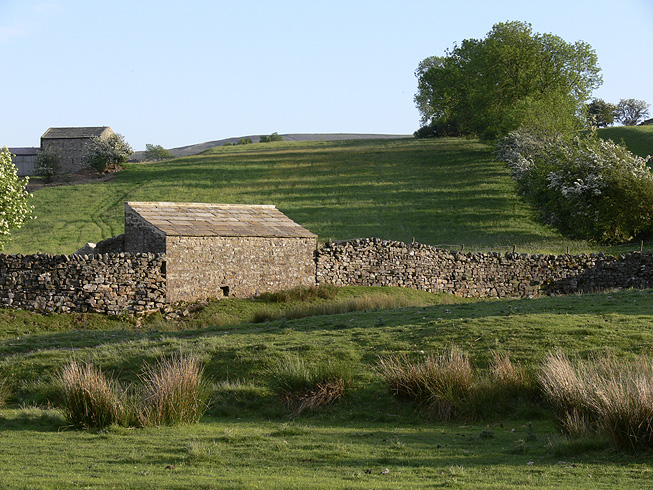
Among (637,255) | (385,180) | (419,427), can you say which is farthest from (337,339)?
(385,180)

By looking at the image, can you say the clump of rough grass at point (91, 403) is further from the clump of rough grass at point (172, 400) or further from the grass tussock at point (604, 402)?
the grass tussock at point (604, 402)

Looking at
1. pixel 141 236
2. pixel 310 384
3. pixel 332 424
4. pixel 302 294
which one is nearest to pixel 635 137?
pixel 302 294

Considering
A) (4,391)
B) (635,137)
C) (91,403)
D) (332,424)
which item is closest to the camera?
(91,403)

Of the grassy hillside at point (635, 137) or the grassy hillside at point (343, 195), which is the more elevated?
the grassy hillside at point (635, 137)

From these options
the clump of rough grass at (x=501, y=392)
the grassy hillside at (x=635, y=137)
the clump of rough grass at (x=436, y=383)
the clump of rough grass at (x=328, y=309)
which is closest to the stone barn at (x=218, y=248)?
the clump of rough grass at (x=328, y=309)

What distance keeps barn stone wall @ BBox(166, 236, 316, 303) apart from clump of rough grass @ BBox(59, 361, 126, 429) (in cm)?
1345

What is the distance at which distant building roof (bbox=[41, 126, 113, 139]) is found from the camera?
80.1 metres

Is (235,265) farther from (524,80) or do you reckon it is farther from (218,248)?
(524,80)

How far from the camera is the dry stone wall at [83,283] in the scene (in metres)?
21.8

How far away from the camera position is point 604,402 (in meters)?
8.38

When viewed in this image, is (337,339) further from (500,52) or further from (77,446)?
(500,52)

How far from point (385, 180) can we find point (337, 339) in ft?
170

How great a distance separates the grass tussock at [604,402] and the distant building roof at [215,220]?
53.6 ft

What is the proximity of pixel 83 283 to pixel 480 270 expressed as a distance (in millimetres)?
15659
